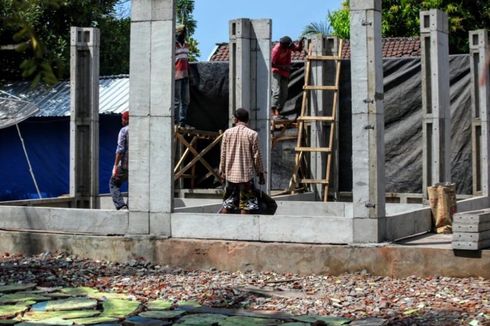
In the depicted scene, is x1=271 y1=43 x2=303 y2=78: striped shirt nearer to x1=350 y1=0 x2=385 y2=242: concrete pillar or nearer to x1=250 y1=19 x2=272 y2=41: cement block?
x1=250 y1=19 x2=272 y2=41: cement block

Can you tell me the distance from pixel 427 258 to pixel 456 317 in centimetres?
188

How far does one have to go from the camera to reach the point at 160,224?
37.7ft

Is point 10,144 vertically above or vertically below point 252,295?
above

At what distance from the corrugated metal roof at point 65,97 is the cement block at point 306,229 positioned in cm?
1348

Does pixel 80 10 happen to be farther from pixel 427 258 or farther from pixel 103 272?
pixel 427 258

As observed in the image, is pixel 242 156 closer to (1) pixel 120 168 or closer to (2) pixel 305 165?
(1) pixel 120 168

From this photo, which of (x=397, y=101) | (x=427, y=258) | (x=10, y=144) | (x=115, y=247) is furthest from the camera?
(x=10, y=144)

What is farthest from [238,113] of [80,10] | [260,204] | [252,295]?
[80,10]

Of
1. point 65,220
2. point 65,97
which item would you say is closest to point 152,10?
point 65,220

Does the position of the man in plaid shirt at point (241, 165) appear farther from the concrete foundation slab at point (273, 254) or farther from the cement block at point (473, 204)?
the cement block at point (473, 204)

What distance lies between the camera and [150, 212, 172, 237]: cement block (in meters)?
11.5

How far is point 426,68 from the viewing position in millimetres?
13758

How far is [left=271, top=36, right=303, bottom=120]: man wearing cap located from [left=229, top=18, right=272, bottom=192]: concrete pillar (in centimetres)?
225

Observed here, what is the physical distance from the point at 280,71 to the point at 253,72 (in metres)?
2.34
